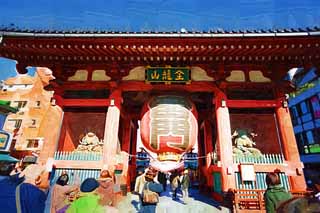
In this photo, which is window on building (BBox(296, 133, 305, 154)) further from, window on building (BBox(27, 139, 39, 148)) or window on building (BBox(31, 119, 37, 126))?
window on building (BBox(31, 119, 37, 126))

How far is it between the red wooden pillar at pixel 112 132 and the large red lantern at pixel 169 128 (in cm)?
105

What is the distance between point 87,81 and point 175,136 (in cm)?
379

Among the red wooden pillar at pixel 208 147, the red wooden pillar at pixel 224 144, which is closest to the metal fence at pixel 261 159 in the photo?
the red wooden pillar at pixel 224 144

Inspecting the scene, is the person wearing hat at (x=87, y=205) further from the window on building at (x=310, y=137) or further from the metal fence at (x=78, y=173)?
the window on building at (x=310, y=137)

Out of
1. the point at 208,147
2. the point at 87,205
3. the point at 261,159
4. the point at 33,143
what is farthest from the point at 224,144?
the point at 33,143

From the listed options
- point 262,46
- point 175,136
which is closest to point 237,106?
point 262,46

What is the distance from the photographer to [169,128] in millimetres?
5168

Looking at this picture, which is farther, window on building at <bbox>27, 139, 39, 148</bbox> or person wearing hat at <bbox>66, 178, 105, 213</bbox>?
window on building at <bbox>27, 139, 39, 148</bbox>

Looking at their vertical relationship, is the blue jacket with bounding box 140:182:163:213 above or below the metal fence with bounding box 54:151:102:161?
below

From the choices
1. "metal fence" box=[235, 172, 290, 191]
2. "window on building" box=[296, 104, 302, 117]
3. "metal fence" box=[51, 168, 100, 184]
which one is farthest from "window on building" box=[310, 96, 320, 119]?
"metal fence" box=[51, 168, 100, 184]

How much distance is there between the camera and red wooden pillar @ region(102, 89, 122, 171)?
5.58m

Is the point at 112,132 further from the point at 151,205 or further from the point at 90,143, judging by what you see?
the point at 151,205

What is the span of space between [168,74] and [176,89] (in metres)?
0.58

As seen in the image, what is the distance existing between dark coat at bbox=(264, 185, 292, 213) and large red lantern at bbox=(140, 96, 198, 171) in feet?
8.99
